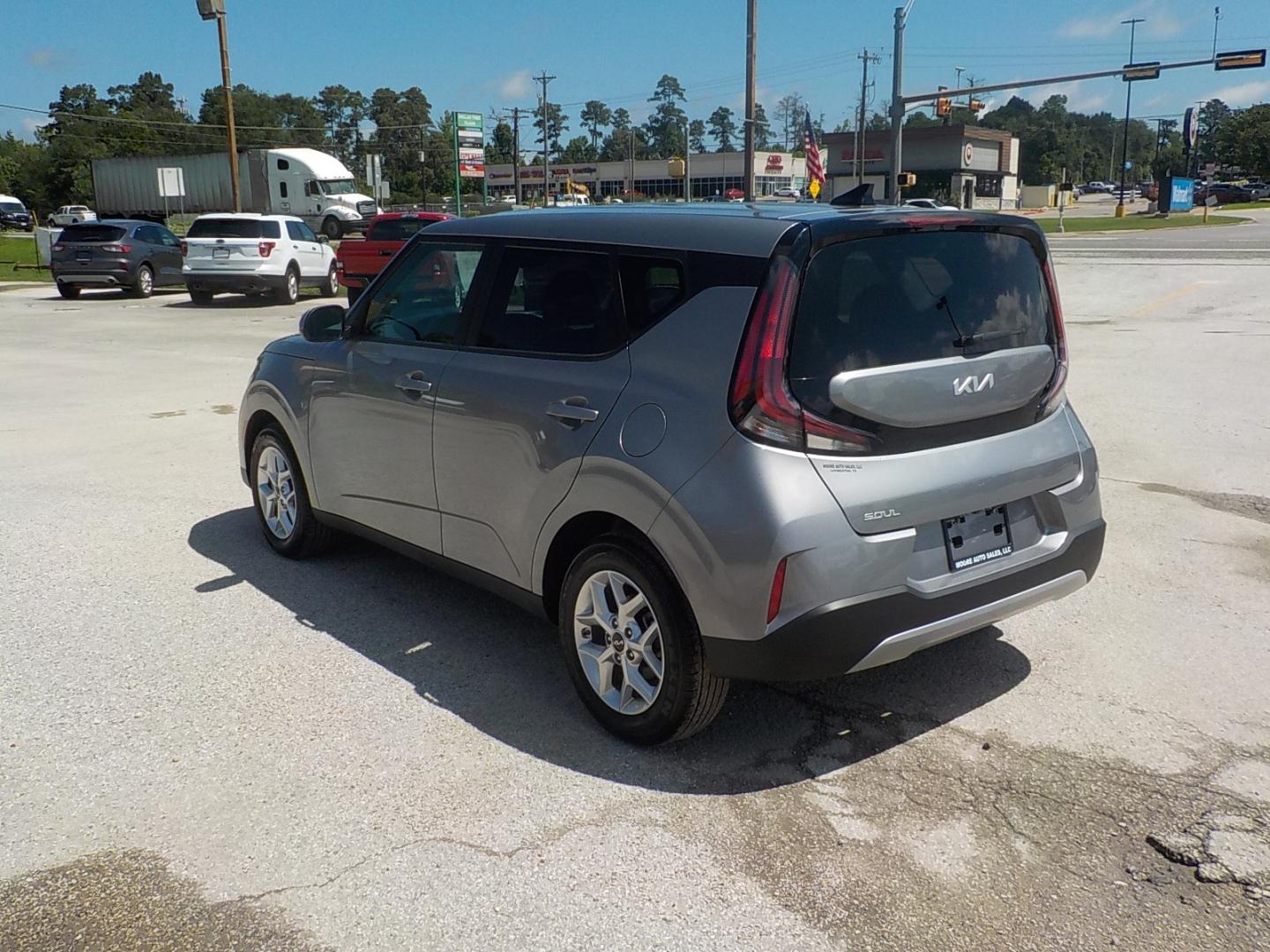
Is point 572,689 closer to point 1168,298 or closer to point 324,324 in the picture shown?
point 324,324

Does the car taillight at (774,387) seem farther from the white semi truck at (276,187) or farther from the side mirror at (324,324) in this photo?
the white semi truck at (276,187)

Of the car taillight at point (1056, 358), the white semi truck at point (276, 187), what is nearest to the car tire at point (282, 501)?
the car taillight at point (1056, 358)

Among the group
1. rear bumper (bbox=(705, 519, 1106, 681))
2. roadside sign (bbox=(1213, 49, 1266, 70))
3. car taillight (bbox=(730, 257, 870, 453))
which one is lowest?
rear bumper (bbox=(705, 519, 1106, 681))

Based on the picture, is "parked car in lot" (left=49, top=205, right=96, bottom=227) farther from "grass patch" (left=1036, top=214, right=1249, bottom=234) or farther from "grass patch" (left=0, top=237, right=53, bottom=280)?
"grass patch" (left=1036, top=214, right=1249, bottom=234)

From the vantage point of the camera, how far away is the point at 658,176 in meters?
133

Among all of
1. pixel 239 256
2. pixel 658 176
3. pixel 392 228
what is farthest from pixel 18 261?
pixel 658 176

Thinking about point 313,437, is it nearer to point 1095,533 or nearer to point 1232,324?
point 1095,533

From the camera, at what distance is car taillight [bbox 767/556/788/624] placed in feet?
10.8

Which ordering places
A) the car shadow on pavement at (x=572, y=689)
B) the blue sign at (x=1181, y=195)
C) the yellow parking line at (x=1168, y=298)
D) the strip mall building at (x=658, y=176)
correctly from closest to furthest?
the car shadow on pavement at (x=572, y=689) < the yellow parking line at (x=1168, y=298) < the blue sign at (x=1181, y=195) < the strip mall building at (x=658, y=176)

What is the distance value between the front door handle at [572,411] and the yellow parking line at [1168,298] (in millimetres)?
16681

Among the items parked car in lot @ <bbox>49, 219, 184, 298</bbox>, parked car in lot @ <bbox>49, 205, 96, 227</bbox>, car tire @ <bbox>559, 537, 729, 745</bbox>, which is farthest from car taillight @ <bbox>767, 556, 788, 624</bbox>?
parked car in lot @ <bbox>49, 205, 96, 227</bbox>

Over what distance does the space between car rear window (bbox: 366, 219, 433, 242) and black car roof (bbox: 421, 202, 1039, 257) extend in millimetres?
18232

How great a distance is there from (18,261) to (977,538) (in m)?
41.1

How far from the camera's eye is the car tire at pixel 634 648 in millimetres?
3557
